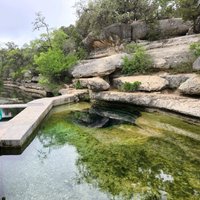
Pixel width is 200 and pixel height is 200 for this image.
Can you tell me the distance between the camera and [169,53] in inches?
543

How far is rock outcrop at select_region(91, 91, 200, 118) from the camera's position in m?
8.80

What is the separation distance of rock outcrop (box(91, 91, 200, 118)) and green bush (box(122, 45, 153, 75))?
234 centimetres

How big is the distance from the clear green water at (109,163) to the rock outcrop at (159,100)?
19.8 inches

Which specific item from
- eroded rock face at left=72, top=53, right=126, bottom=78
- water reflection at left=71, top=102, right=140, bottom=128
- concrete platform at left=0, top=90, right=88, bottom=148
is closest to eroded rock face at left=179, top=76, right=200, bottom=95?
water reflection at left=71, top=102, right=140, bottom=128

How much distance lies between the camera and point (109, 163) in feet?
19.0

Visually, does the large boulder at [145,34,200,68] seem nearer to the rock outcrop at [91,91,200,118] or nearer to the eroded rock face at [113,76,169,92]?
the eroded rock face at [113,76,169,92]

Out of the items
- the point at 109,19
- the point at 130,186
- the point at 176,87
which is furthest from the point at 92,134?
the point at 109,19

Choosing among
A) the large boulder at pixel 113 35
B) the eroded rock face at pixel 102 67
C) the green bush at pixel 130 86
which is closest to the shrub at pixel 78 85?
the eroded rock face at pixel 102 67

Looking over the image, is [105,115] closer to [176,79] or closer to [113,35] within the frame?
[176,79]

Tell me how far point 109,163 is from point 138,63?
946 cm

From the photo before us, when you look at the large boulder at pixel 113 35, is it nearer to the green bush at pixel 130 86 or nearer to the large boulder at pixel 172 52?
the large boulder at pixel 172 52

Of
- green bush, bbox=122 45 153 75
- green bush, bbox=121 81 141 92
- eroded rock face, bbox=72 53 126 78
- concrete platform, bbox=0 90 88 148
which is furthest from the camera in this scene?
eroded rock face, bbox=72 53 126 78

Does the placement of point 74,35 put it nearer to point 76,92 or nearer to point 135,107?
point 76,92

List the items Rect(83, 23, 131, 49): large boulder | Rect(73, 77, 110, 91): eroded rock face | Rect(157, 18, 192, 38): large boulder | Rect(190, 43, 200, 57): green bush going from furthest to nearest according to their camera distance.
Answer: Rect(83, 23, 131, 49): large boulder, Rect(157, 18, 192, 38): large boulder, Rect(73, 77, 110, 91): eroded rock face, Rect(190, 43, 200, 57): green bush
